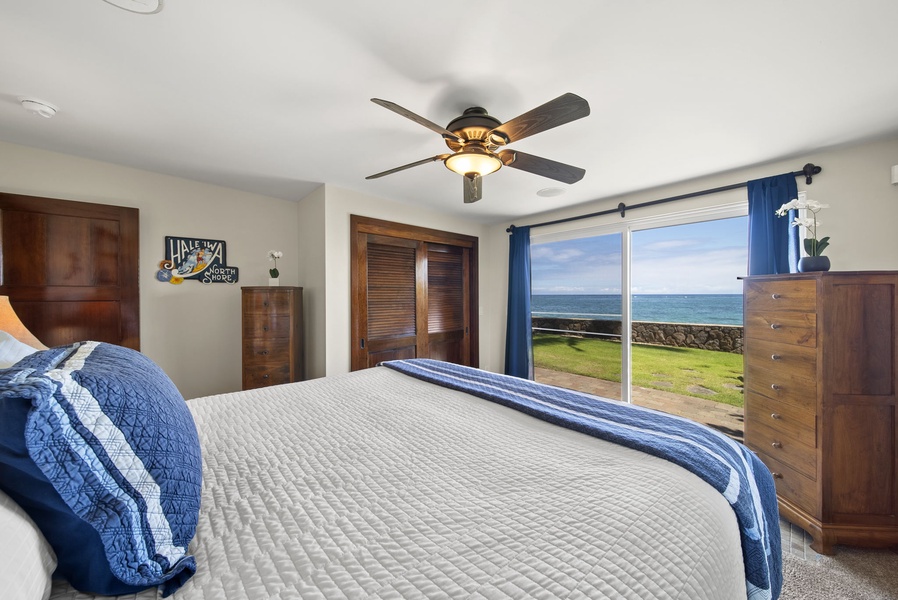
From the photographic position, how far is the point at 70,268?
7.89ft

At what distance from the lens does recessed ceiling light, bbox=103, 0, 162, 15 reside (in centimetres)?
116

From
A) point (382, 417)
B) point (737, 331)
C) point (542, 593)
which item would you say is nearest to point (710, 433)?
point (542, 593)

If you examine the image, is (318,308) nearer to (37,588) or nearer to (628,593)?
(37,588)

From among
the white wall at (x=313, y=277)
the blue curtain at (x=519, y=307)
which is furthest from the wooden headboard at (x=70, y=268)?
the blue curtain at (x=519, y=307)

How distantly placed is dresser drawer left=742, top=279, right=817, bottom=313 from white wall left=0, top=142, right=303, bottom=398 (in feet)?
13.0

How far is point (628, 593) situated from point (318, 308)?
124 inches

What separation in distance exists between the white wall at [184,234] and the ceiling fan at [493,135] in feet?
8.08

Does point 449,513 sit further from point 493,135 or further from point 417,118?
point 493,135

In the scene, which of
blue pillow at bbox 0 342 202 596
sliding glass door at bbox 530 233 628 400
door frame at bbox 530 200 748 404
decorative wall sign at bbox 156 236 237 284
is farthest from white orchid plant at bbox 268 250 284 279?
door frame at bbox 530 200 748 404

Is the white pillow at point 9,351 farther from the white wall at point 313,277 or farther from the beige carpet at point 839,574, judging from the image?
the beige carpet at point 839,574

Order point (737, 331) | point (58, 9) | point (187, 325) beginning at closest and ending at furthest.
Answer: point (58, 9), point (187, 325), point (737, 331)

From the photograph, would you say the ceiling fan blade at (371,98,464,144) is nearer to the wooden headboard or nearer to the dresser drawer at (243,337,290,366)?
the dresser drawer at (243,337,290,366)

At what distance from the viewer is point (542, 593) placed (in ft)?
1.77

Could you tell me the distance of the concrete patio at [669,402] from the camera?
359cm
